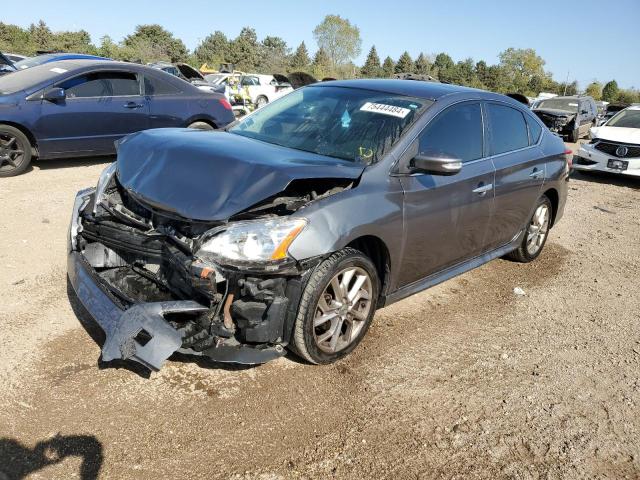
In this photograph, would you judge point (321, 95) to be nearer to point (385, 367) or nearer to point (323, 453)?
point (385, 367)

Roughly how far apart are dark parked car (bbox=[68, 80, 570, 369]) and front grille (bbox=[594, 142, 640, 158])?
7.25 metres

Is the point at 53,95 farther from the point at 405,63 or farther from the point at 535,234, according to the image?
the point at 405,63

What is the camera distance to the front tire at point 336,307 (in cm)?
296

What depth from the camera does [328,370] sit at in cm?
327

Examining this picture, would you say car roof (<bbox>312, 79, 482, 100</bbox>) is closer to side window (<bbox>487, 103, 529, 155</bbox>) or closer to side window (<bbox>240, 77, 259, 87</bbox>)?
side window (<bbox>487, 103, 529, 155</bbox>)

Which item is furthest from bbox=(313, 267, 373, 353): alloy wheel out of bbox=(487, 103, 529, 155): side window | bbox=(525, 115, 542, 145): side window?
bbox=(525, 115, 542, 145): side window

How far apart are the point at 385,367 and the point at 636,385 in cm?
165

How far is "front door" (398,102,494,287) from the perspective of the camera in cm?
356

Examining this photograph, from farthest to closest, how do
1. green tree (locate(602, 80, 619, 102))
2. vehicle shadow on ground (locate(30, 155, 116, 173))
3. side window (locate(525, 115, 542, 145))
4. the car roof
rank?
green tree (locate(602, 80, 619, 102)) → vehicle shadow on ground (locate(30, 155, 116, 173)) → side window (locate(525, 115, 542, 145)) → the car roof

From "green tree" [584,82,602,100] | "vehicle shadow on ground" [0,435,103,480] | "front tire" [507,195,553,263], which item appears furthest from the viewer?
"green tree" [584,82,602,100]

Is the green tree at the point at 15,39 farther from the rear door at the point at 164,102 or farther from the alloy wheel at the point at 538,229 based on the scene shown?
the alloy wheel at the point at 538,229

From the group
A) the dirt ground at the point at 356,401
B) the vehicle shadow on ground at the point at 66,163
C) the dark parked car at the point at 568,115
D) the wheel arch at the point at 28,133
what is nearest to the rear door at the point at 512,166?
the dirt ground at the point at 356,401

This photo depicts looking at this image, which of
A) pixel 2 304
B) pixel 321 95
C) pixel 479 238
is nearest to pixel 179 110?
pixel 321 95

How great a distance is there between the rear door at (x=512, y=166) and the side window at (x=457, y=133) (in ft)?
0.69
